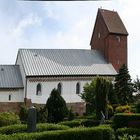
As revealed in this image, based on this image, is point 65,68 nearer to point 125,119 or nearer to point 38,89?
point 38,89

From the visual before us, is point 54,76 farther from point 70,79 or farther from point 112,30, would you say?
point 112,30

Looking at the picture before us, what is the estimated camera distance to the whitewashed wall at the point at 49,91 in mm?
41125

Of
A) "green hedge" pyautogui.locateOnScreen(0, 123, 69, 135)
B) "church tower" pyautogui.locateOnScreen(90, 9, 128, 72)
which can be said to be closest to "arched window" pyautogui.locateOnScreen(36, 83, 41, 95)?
"church tower" pyautogui.locateOnScreen(90, 9, 128, 72)

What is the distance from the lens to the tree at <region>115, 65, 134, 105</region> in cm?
4075

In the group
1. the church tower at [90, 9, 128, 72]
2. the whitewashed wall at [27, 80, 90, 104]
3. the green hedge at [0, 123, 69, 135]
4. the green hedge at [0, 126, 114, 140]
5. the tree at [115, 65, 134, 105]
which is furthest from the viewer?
the church tower at [90, 9, 128, 72]

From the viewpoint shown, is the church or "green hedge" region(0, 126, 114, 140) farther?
the church

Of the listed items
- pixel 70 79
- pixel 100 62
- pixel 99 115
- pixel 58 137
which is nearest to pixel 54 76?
pixel 70 79

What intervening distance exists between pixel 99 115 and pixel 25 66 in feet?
55.7

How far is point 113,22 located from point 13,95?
16.7 m

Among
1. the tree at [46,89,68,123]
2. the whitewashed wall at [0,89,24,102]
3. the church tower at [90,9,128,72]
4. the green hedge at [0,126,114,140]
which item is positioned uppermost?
the church tower at [90,9,128,72]

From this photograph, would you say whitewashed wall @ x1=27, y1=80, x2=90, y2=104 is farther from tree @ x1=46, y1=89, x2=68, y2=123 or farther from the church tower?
tree @ x1=46, y1=89, x2=68, y2=123

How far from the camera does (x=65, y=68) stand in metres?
43.7

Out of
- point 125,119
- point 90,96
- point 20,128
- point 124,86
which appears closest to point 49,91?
point 90,96

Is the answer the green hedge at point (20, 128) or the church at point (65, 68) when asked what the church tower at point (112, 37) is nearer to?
the church at point (65, 68)
